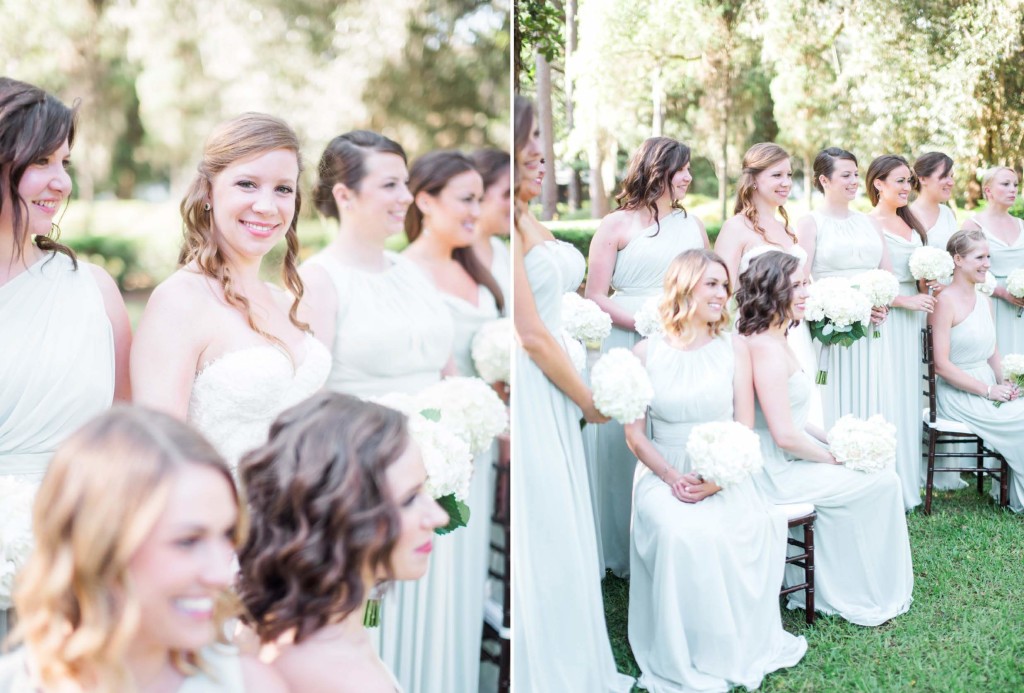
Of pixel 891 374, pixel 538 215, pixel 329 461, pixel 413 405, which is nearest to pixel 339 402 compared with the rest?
pixel 329 461

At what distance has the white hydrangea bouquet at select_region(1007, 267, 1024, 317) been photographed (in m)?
4.73

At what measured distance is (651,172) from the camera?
11.9ft

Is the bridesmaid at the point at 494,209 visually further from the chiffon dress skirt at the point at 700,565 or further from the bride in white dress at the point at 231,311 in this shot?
the chiffon dress skirt at the point at 700,565

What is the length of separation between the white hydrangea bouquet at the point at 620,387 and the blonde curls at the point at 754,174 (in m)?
1.60

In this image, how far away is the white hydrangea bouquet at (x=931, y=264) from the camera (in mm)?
4668

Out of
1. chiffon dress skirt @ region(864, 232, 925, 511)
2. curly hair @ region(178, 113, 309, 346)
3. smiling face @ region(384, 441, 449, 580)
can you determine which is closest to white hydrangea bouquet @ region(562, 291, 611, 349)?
curly hair @ region(178, 113, 309, 346)

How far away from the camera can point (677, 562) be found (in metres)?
3.01

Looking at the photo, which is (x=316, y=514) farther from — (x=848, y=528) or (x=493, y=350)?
(x=848, y=528)

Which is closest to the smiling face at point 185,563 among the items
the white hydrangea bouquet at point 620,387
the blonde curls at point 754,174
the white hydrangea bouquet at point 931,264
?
the white hydrangea bouquet at point 620,387

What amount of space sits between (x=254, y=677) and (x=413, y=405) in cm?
80

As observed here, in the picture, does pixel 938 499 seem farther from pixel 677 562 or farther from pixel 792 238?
pixel 677 562

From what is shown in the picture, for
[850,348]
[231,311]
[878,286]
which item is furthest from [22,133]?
[850,348]

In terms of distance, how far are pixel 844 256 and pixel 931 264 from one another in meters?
0.45

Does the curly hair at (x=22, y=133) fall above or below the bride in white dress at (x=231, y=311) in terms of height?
above
